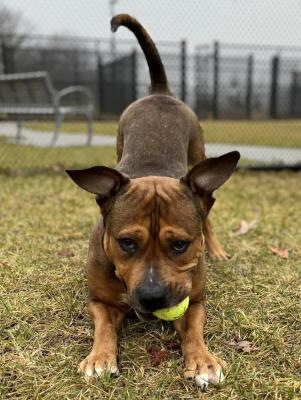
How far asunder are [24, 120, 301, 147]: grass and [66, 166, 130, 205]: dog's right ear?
8459mm

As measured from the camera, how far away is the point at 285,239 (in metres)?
4.90

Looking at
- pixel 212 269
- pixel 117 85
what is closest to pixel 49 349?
pixel 212 269

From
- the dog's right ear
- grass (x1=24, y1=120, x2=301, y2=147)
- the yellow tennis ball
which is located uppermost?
the dog's right ear

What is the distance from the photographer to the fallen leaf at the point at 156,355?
2697 millimetres

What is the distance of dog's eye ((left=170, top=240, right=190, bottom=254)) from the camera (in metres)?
2.61

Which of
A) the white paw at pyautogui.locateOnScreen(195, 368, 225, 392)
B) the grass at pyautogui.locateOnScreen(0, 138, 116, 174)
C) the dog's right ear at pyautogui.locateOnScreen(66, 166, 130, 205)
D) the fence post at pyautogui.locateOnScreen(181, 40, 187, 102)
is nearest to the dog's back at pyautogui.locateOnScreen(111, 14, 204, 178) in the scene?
the dog's right ear at pyautogui.locateOnScreen(66, 166, 130, 205)

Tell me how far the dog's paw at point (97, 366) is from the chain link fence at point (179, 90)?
616 cm

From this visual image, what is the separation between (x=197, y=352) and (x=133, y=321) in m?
0.64

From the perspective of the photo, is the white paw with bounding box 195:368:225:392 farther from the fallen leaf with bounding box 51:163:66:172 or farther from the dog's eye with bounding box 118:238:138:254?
the fallen leaf with bounding box 51:163:66:172

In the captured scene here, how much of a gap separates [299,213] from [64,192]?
3051 mm

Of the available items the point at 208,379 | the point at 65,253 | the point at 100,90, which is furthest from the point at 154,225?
the point at 100,90

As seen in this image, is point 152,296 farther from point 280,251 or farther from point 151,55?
point 151,55

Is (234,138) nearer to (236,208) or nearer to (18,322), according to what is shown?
(236,208)

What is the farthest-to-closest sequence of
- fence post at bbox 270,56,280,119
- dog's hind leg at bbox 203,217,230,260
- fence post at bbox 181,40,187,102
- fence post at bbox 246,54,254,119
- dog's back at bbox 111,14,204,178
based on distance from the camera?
fence post at bbox 270,56,280,119 → fence post at bbox 246,54,254,119 → fence post at bbox 181,40,187,102 → dog's hind leg at bbox 203,217,230,260 → dog's back at bbox 111,14,204,178
